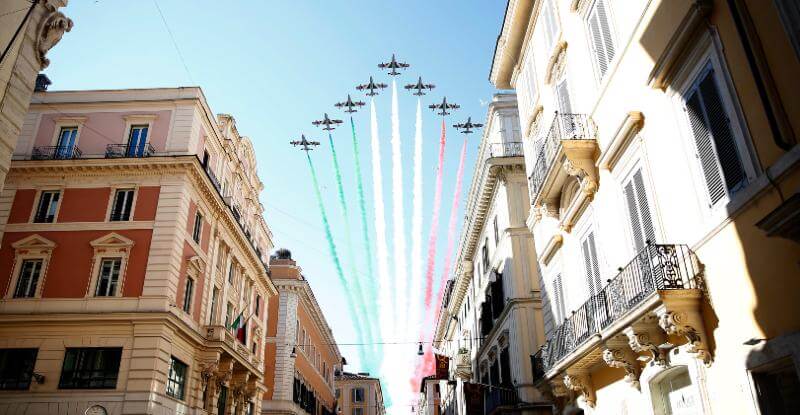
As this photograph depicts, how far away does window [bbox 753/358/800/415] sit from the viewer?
7.21 metres

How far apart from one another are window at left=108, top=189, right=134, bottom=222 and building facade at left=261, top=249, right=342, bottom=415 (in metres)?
22.2

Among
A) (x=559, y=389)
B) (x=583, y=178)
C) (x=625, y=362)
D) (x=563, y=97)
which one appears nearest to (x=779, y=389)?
(x=625, y=362)

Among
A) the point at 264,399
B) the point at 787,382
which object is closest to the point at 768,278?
the point at 787,382

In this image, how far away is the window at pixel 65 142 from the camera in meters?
28.5

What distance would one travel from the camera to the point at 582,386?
14.5 meters

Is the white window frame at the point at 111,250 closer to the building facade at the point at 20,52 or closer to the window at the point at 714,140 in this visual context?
the building facade at the point at 20,52

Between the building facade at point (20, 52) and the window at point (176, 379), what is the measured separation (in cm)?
1475

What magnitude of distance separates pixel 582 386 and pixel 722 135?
814 centimetres

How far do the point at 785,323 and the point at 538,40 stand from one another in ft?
43.5

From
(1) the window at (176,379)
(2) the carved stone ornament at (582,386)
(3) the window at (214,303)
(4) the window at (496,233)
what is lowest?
(2) the carved stone ornament at (582,386)

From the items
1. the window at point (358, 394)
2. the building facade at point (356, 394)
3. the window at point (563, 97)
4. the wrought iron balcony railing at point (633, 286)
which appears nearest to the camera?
the wrought iron balcony railing at point (633, 286)

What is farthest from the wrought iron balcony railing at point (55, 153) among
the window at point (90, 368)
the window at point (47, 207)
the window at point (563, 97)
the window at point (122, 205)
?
the window at point (563, 97)

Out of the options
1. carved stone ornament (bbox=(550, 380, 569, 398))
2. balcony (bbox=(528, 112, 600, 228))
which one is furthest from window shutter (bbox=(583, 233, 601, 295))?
carved stone ornament (bbox=(550, 380, 569, 398))

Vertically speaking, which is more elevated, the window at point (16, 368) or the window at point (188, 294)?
the window at point (188, 294)
